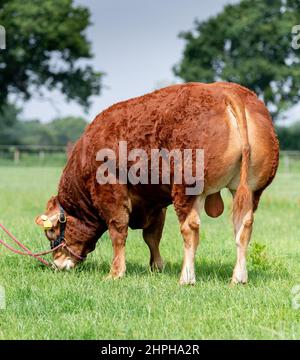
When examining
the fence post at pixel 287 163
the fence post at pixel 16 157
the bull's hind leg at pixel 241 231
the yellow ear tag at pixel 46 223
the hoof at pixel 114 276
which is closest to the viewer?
the bull's hind leg at pixel 241 231

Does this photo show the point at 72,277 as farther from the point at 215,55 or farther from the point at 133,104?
the point at 215,55

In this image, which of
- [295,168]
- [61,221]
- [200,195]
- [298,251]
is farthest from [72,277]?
[295,168]

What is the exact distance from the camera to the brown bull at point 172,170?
6.33 meters

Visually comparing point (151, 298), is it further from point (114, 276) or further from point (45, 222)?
point (45, 222)

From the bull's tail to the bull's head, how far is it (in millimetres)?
1987

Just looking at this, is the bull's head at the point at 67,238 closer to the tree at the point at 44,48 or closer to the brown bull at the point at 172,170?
the brown bull at the point at 172,170

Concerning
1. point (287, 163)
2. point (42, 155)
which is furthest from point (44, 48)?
point (287, 163)

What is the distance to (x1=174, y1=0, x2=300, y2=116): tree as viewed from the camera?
55.9 meters

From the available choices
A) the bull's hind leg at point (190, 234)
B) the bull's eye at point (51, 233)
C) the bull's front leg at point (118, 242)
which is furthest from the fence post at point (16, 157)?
the bull's hind leg at point (190, 234)

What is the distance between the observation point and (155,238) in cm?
773

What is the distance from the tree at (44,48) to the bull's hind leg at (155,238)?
148 ft

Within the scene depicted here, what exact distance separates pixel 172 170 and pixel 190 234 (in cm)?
64

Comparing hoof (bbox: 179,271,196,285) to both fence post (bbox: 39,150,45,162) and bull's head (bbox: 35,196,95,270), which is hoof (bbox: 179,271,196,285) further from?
fence post (bbox: 39,150,45,162)

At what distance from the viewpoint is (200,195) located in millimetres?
6453
